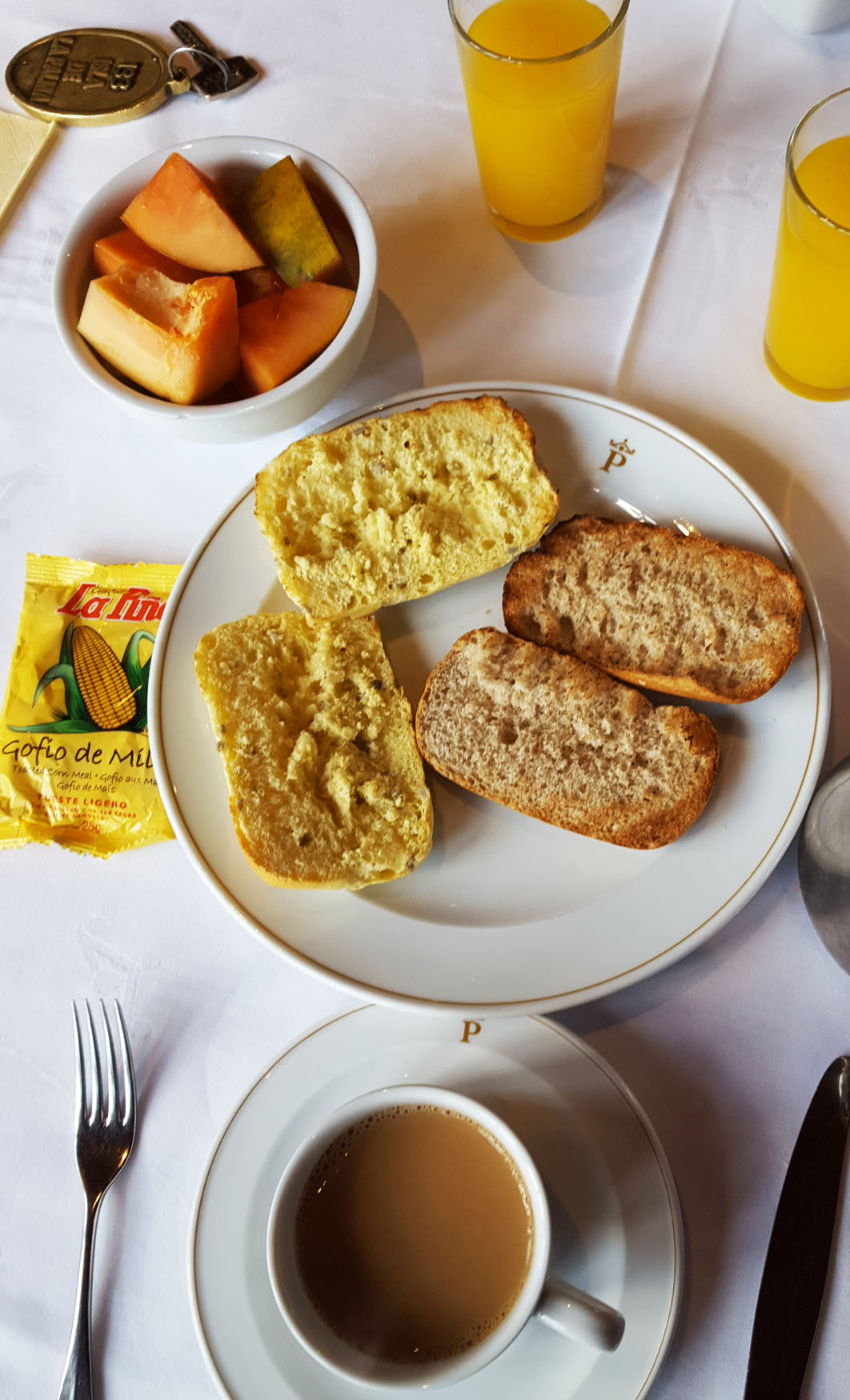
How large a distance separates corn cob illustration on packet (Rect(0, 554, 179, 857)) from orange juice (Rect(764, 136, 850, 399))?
2.74ft

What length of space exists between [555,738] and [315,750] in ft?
0.90

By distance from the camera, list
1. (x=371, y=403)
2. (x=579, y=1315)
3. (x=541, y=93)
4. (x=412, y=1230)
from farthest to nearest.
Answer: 1. (x=371, y=403)
2. (x=541, y=93)
3. (x=412, y=1230)
4. (x=579, y=1315)

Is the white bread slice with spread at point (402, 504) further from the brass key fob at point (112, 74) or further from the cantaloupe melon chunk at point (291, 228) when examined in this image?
the brass key fob at point (112, 74)

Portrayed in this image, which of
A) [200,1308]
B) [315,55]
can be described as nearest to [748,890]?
[200,1308]

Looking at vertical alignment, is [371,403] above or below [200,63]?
below

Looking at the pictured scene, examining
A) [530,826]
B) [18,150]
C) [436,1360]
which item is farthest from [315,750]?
[18,150]

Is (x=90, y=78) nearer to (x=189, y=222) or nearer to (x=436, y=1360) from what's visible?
(x=189, y=222)

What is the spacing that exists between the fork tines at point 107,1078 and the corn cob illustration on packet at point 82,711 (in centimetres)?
21

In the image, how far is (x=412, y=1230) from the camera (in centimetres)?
94

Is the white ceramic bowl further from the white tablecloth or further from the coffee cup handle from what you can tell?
the coffee cup handle

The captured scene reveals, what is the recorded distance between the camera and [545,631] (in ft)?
3.74

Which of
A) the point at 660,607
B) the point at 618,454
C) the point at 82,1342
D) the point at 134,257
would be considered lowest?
the point at 82,1342

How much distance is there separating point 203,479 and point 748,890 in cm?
88

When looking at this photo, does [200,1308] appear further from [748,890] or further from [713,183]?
[713,183]
